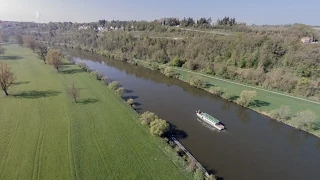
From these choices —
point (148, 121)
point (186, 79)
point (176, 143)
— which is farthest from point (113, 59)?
point (176, 143)

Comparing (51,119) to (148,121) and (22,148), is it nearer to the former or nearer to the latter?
(22,148)

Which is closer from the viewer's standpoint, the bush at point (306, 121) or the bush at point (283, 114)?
the bush at point (306, 121)

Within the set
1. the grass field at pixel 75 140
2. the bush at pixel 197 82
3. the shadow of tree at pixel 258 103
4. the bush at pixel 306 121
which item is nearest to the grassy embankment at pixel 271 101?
the shadow of tree at pixel 258 103

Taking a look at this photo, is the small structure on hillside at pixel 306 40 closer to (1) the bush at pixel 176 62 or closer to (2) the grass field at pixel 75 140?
(1) the bush at pixel 176 62

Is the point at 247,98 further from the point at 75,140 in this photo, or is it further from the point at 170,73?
the point at 75,140

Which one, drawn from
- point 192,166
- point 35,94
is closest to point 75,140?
point 192,166
